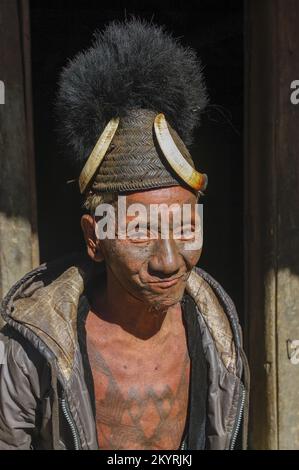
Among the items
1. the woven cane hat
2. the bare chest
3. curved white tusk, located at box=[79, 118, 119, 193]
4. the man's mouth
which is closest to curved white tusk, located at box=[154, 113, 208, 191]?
the woven cane hat

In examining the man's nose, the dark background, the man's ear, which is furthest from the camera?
the dark background

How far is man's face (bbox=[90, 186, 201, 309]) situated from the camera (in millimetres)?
2314

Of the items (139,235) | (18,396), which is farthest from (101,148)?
(18,396)

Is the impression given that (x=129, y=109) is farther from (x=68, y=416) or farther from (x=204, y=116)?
(x=204, y=116)

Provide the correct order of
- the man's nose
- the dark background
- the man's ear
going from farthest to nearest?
the dark background, the man's ear, the man's nose

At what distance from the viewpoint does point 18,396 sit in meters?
2.39

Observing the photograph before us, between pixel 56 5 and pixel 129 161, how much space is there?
7.52 feet

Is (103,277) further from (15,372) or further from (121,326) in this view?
(15,372)

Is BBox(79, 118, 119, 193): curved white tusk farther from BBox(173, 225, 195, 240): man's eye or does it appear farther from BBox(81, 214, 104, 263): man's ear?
BBox(173, 225, 195, 240): man's eye

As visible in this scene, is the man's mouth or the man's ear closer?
the man's mouth

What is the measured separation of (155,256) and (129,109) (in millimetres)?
511

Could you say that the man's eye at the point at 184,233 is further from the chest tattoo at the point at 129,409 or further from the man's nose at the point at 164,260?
the chest tattoo at the point at 129,409

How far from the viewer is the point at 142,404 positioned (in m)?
2.58
